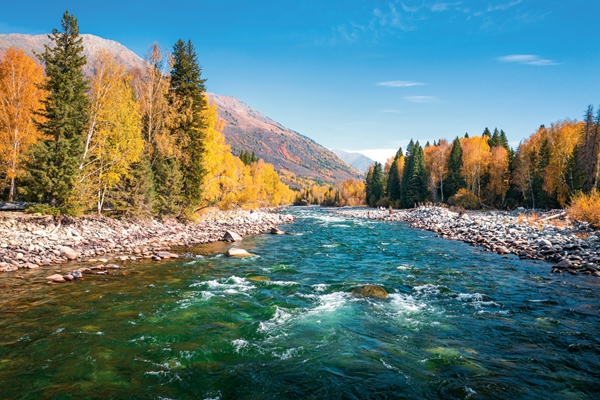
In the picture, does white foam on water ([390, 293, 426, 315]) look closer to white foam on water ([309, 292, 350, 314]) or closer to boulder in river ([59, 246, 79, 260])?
white foam on water ([309, 292, 350, 314])

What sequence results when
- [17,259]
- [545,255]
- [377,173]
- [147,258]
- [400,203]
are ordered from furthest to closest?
[377,173]
[400,203]
[545,255]
[147,258]
[17,259]

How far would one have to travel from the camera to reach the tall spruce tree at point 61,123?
1717 cm

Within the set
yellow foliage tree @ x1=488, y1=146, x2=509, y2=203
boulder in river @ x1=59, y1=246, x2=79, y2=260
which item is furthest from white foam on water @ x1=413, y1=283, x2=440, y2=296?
yellow foliage tree @ x1=488, y1=146, x2=509, y2=203

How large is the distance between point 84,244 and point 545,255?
2529 centimetres

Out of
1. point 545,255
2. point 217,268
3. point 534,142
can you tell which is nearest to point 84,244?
point 217,268

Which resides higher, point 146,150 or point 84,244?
point 146,150

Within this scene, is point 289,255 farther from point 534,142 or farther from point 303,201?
point 303,201

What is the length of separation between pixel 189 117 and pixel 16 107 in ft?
41.9

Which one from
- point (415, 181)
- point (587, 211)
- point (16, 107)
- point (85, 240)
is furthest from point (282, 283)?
point (415, 181)

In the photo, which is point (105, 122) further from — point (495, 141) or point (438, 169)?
point (495, 141)

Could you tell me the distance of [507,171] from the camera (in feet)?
181

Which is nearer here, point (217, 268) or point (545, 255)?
point (217, 268)

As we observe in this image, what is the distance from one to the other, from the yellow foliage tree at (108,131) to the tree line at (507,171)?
1586 inches

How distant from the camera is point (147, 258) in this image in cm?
1570
